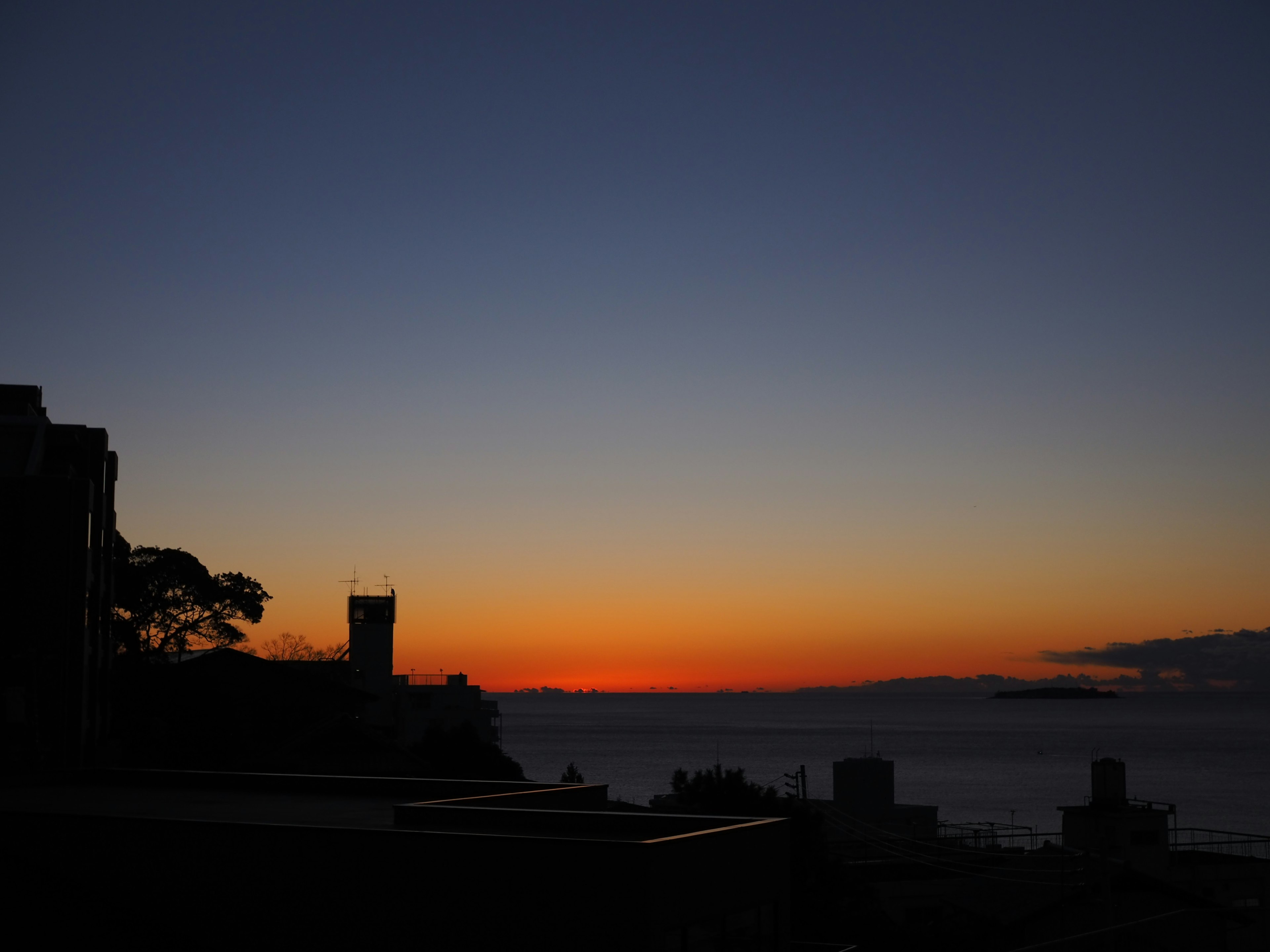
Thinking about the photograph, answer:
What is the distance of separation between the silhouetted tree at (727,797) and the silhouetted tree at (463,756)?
33.9ft

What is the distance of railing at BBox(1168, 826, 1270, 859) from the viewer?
243 ft

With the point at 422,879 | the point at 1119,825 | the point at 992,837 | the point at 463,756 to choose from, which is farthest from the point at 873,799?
the point at 422,879

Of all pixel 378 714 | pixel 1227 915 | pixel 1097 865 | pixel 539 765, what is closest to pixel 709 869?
pixel 1227 915

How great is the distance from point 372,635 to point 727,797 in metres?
57.9

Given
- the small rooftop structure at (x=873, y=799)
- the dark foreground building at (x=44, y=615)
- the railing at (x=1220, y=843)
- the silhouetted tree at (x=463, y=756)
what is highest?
the dark foreground building at (x=44, y=615)

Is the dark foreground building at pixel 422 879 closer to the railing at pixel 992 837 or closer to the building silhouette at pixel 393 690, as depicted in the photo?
the railing at pixel 992 837

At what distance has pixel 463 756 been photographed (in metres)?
63.1

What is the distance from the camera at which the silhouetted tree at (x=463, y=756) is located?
190 feet

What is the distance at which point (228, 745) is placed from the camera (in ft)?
168

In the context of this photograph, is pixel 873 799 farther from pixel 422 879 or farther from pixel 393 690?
pixel 422 879

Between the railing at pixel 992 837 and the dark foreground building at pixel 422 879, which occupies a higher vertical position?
the dark foreground building at pixel 422 879

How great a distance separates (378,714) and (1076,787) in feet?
310

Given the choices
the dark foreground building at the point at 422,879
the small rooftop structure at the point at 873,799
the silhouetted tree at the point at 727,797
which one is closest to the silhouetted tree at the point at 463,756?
the silhouetted tree at the point at 727,797

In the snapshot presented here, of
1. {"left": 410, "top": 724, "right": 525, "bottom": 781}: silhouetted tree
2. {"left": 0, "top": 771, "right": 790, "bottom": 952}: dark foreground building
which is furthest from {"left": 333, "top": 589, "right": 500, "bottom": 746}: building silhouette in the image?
{"left": 0, "top": 771, "right": 790, "bottom": 952}: dark foreground building
